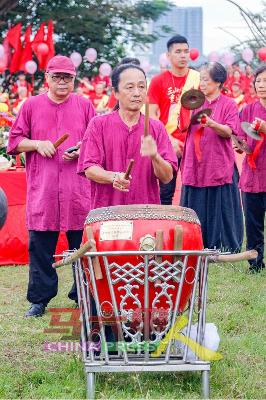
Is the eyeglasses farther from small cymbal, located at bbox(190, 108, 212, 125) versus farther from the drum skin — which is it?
the drum skin

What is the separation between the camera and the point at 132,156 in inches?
119

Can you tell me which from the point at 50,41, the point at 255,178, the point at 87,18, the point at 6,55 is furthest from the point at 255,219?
the point at 87,18

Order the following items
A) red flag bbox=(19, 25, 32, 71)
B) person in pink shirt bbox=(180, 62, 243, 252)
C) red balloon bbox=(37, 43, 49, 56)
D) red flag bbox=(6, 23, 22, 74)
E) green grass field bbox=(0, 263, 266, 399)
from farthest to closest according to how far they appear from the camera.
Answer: red flag bbox=(6, 23, 22, 74), red flag bbox=(19, 25, 32, 71), red balloon bbox=(37, 43, 49, 56), person in pink shirt bbox=(180, 62, 243, 252), green grass field bbox=(0, 263, 266, 399)

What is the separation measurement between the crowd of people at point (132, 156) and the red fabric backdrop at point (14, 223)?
1.40m

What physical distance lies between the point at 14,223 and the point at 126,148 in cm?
300

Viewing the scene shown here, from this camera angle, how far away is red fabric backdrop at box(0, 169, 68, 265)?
18.7 ft

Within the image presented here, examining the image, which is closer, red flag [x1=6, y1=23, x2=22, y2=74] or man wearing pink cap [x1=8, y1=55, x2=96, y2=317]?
man wearing pink cap [x1=8, y1=55, x2=96, y2=317]

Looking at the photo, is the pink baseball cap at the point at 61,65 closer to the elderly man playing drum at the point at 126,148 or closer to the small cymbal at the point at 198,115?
the elderly man playing drum at the point at 126,148

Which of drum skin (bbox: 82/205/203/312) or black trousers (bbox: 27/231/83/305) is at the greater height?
drum skin (bbox: 82/205/203/312)

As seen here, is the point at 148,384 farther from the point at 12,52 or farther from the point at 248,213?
the point at 12,52

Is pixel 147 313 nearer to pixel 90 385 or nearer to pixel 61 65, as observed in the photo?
pixel 90 385

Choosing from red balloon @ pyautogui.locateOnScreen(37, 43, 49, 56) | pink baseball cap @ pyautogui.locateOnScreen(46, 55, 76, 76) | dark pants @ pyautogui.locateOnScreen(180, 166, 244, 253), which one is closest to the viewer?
pink baseball cap @ pyautogui.locateOnScreen(46, 55, 76, 76)


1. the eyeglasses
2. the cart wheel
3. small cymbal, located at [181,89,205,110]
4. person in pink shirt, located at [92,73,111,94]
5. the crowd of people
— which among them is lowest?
the cart wheel

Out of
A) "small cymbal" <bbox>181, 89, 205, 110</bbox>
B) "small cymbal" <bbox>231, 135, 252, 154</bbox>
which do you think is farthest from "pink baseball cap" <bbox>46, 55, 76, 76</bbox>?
"small cymbal" <bbox>231, 135, 252, 154</bbox>
